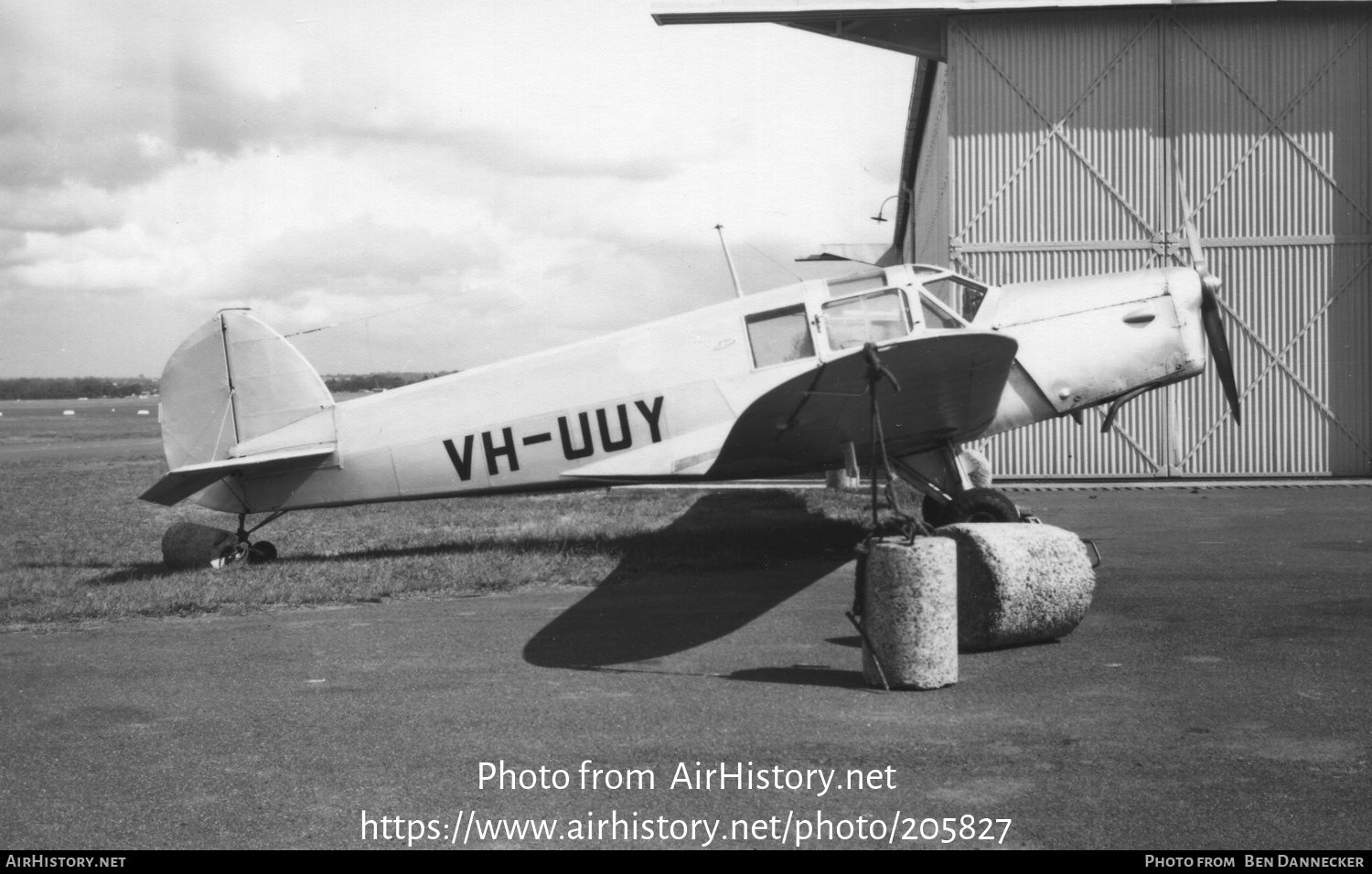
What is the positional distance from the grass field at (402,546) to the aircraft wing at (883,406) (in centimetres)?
126

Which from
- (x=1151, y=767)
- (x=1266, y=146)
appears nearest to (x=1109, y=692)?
(x=1151, y=767)

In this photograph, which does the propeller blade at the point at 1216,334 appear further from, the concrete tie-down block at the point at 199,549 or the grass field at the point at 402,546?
the concrete tie-down block at the point at 199,549

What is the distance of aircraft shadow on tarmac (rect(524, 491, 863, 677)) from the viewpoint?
22.3 feet

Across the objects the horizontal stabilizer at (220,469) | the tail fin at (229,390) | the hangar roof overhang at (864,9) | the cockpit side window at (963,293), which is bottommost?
the horizontal stabilizer at (220,469)

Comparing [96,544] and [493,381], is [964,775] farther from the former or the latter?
[96,544]

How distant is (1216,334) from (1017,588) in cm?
574

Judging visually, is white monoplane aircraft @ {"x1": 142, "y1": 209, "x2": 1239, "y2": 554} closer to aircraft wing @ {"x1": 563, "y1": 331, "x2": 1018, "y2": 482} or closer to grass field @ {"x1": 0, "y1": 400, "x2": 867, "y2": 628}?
aircraft wing @ {"x1": 563, "y1": 331, "x2": 1018, "y2": 482}

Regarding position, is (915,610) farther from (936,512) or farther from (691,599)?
(936,512)

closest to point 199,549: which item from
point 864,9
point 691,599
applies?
point 691,599

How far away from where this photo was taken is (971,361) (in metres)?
7.40

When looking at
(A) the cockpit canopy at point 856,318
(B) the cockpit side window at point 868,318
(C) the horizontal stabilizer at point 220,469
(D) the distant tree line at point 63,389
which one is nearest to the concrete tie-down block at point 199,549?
(C) the horizontal stabilizer at point 220,469

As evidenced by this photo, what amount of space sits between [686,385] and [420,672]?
425cm

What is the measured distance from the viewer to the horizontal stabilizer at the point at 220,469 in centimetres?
976
